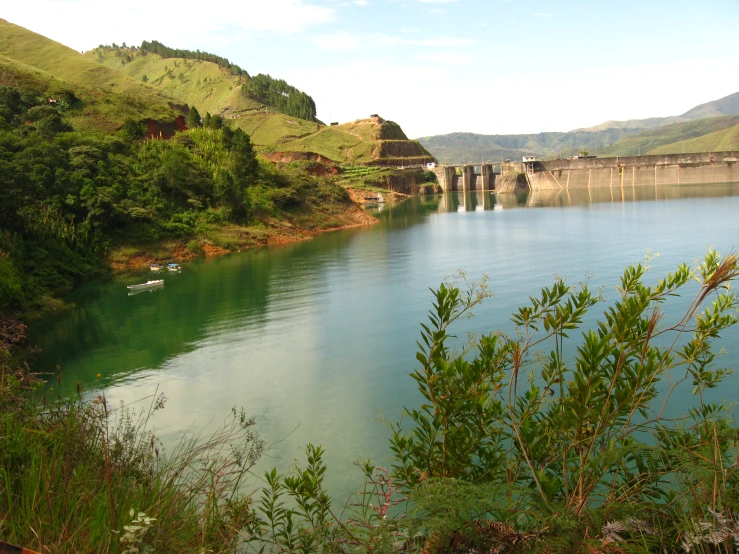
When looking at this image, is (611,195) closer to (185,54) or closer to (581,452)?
(581,452)

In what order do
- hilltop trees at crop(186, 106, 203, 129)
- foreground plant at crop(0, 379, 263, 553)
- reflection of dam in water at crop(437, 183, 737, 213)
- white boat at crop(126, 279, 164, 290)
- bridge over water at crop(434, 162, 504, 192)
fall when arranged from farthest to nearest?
bridge over water at crop(434, 162, 504, 192) → reflection of dam in water at crop(437, 183, 737, 213) → hilltop trees at crop(186, 106, 203, 129) → white boat at crop(126, 279, 164, 290) → foreground plant at crop(0, 379, 263, 553)

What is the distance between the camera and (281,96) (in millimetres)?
126312

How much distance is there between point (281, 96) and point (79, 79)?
220 ft

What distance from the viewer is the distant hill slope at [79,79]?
47.0 meters

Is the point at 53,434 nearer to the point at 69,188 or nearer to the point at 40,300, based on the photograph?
the point at 40,300

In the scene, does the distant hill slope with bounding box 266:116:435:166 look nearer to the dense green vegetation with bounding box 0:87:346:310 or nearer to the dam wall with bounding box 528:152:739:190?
the dam wall with bounding box 528:152:739:190

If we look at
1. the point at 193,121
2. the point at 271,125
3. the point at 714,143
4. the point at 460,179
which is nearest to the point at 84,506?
the point at 193,121

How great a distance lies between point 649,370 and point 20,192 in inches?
1086

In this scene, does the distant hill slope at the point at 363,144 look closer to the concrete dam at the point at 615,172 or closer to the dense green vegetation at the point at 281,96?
the dense green vegetation at the point at 281,96

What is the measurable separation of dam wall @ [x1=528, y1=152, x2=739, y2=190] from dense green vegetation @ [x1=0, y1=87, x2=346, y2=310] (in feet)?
153

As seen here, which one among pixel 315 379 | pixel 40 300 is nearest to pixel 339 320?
pixel 315 379

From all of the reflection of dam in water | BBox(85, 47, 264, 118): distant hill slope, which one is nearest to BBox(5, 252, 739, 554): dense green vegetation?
the reflection of dam in water

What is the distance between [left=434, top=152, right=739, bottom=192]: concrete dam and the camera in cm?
7538

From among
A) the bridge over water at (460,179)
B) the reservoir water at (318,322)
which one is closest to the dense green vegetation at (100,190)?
the reservoir water at (318,322)
